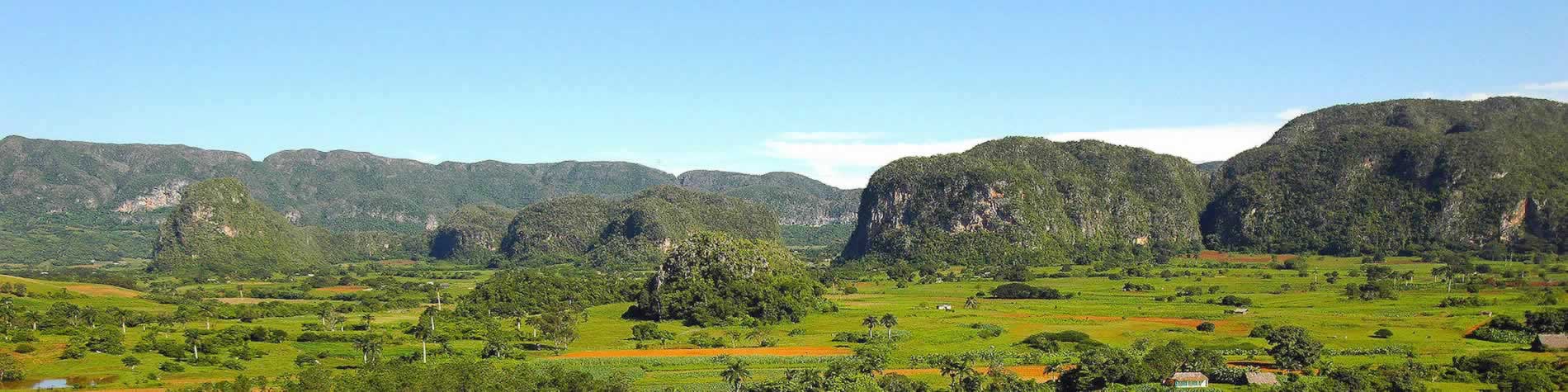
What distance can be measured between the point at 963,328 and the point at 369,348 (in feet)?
139

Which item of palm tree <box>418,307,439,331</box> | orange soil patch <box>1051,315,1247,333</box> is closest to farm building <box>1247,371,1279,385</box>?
orange soil patch <box>1051,315,1247,333</box>

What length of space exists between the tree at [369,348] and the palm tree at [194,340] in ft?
31.5

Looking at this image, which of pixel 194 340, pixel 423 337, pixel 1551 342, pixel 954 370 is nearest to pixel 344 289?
pixel 194 340

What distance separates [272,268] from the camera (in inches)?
7589

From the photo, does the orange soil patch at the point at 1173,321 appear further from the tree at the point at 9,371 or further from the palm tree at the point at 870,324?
the tree at the point at 9,371

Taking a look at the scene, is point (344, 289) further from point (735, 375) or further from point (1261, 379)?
point (1261, 379)

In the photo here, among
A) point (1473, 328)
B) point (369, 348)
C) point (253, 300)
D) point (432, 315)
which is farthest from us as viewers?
point (253, 300)

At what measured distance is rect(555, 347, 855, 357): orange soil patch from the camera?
8300 centimetres

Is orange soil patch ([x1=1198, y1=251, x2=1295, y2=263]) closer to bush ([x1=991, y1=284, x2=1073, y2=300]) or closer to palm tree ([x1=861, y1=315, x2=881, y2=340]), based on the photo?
bush ([x1=991, y1=284, x2=1073, y2=300])

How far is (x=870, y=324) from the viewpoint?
92.2m

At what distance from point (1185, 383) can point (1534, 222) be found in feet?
459

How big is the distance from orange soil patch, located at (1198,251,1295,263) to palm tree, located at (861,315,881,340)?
98.2m

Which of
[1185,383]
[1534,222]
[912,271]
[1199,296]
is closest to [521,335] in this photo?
[1185,383]

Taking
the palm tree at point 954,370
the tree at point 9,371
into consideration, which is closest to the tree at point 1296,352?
the palm tree at point 954,370
